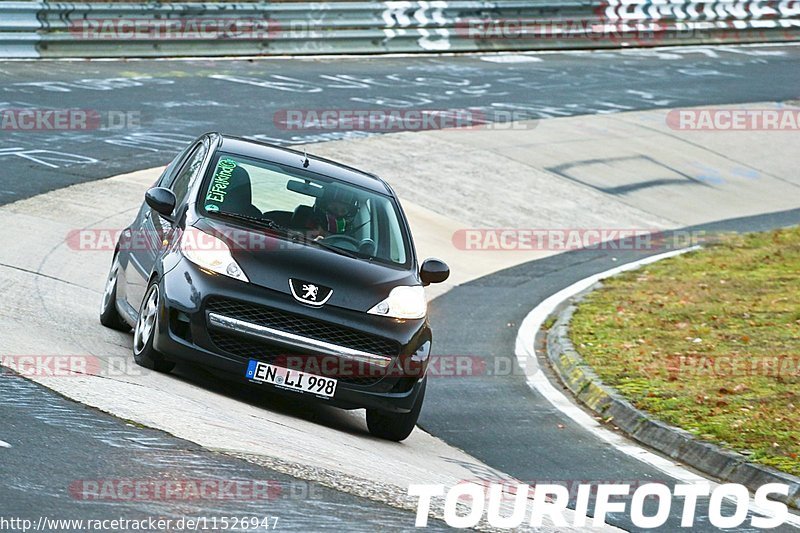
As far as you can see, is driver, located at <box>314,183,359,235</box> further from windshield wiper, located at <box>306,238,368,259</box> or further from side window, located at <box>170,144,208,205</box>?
side window, located at <box>170,144,208,205</box>

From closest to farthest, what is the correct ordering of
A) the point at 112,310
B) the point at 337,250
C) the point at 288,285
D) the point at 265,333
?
the point at 265,333, the point at 288,285, the point at 337,250, the point at 112,310

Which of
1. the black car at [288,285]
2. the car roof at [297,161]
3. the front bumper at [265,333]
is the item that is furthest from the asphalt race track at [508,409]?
the car roof at [297,161]

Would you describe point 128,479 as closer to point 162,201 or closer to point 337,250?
point 337,250

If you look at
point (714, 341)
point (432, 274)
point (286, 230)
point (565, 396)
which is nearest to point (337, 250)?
point (286, 230)

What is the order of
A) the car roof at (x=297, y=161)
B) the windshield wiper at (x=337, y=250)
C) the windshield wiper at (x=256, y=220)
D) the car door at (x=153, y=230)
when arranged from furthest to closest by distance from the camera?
1. the car roof at (x=297, y=161)
2. the car door at (x=153, y=230)
3. the windshield wiper at (x=256, y=220)
4. the windshield wiper at (x=337, y=250)

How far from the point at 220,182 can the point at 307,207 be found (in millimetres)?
634

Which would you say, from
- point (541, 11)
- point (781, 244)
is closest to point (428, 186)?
point (781, 244)

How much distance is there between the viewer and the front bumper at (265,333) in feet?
28.0

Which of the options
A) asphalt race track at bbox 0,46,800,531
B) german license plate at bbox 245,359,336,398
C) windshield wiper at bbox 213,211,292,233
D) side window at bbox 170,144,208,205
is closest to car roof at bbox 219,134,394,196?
side window at bbox 170,144,208,205

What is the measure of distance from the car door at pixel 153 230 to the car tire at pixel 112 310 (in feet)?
1.13

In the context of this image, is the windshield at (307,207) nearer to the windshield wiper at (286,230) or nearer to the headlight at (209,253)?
the windshield wiper at (286,230)

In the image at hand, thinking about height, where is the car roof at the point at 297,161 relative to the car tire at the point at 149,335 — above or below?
above

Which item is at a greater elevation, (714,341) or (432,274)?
(432,274)

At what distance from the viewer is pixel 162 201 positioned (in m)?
9.41
